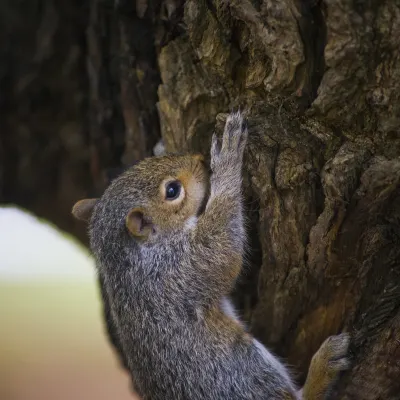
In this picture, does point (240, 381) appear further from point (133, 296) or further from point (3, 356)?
point (3, 356)

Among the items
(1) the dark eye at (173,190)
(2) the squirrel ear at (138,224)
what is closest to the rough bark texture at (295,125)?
(1) the dark eye at (173,190)

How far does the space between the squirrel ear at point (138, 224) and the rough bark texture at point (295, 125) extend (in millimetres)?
331

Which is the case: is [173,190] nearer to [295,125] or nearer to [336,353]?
[295,125]

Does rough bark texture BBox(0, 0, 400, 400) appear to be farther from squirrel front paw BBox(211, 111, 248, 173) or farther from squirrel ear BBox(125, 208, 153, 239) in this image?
squirrel ear BBox(125, 208, 153, 239)

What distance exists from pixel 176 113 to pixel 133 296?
69 cm

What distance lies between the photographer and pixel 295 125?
1.83 m

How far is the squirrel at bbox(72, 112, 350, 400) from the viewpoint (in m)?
2.02

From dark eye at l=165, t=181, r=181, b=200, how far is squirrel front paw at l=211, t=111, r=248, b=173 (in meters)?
0.19

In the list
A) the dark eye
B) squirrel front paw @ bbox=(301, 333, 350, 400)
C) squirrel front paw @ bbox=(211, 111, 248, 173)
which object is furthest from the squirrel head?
squirrel front paw @ bbox=(301, 333, 350, 400)

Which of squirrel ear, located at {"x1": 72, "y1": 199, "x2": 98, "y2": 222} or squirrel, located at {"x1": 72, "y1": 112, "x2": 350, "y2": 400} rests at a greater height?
squirrel ear, located at {"x1": 72, "y1": 199, "x2": 98, "y2": 222}

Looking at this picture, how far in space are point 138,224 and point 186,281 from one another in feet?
0.89

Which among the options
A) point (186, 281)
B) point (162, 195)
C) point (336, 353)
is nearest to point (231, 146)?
point (162, 195)

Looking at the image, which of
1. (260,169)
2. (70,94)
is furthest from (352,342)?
(70,94)

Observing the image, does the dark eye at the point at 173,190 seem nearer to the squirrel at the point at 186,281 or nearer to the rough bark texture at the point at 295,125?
the squirrel at the point at 186,281
